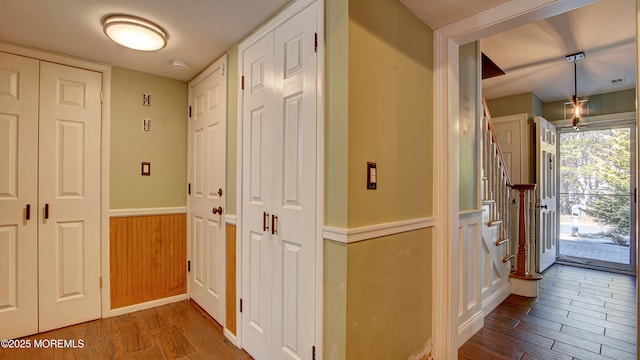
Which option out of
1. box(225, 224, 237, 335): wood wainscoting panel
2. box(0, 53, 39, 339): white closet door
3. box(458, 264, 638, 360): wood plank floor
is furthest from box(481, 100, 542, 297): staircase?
box(0, 53, 39, 339): white closet door

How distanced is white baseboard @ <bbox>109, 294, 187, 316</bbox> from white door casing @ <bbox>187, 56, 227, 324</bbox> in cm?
14

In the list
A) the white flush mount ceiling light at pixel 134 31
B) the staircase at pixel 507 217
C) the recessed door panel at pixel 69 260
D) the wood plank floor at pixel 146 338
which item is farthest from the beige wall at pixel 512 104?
the recessed door panel at pixel 69 260

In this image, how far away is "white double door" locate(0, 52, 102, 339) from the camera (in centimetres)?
225

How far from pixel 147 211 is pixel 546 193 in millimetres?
5126

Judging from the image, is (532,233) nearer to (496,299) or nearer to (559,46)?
(496,299)

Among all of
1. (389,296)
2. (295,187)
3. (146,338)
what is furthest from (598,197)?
(146,338)

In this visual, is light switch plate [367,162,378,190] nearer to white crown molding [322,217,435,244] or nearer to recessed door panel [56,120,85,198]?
white crown molding [322,217,435,244]

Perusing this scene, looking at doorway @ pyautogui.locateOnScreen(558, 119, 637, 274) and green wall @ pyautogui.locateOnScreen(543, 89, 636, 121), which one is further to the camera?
doorway @ pyautogui.locateOnScreen(558, 119, 637, 274)

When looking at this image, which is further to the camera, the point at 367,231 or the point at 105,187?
the point at 105,187

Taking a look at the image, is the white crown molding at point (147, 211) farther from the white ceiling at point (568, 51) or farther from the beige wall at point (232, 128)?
the white ceiling at point (568, 51)

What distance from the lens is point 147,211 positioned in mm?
2844

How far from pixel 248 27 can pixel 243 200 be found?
1.22m

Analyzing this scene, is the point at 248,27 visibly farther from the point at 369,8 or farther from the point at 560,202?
the point at 560,202

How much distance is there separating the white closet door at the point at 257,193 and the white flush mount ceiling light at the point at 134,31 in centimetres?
59
